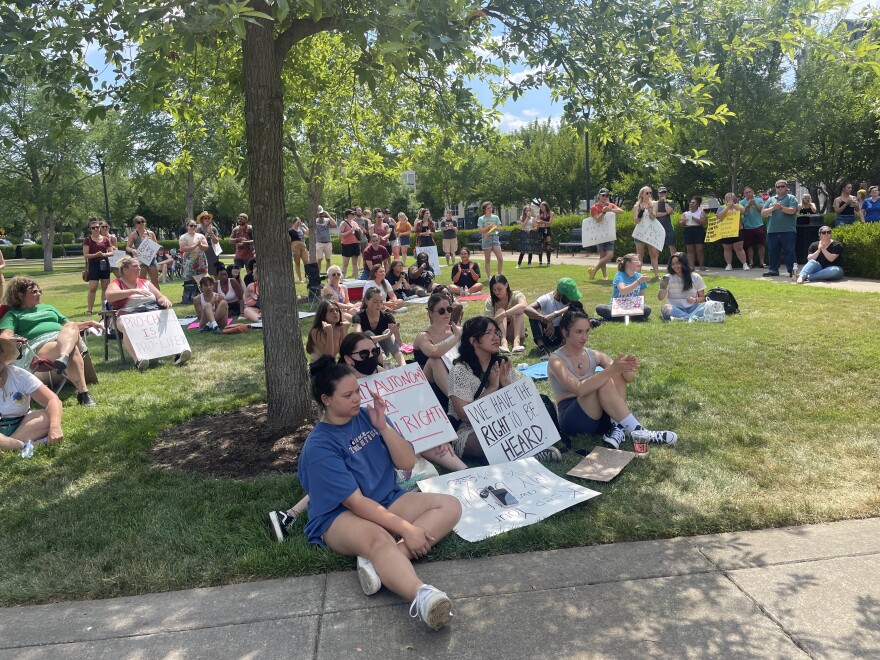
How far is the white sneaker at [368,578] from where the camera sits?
11.8 ft

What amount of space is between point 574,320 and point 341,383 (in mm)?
2449

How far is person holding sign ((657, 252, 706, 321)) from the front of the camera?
34.9ft

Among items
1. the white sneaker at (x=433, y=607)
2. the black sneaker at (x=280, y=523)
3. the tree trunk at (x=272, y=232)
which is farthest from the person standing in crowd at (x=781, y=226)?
the white sneaker at (x=433, y=607)

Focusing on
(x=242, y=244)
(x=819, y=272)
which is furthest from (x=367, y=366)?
(x=819, y=272)

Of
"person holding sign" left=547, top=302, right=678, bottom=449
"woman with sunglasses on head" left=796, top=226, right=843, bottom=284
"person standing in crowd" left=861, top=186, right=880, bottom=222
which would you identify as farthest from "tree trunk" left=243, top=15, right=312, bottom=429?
"person standing in crowd" left=861, top=186, right=880, bottom=222

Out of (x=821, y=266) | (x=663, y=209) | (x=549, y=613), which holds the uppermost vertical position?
(x=663, y=209)

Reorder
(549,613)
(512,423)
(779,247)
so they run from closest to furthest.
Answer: (549,613)
(512,423)
(779,247)

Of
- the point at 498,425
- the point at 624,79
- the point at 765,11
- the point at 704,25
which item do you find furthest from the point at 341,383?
the point at 765,11

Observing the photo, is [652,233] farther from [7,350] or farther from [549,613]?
[549,613]

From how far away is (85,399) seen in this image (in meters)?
7.48

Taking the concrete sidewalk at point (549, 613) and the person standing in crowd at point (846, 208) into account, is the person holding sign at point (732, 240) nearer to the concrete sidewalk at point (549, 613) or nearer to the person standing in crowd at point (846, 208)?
the person standing in crowd at point (846, 208)

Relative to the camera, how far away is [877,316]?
9.62 m

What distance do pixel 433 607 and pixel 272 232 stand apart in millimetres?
3678

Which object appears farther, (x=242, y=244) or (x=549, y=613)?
(x=242, y=244)
